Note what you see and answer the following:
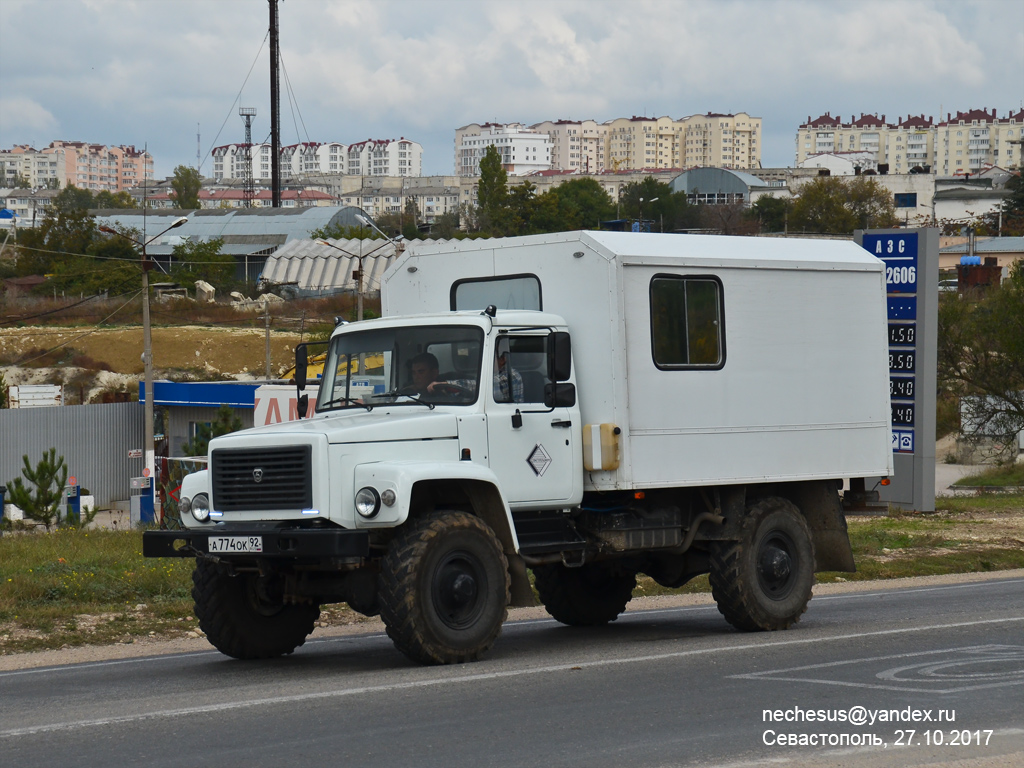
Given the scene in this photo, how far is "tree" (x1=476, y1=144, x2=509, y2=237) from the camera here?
108 meters

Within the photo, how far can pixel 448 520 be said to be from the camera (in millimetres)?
9516

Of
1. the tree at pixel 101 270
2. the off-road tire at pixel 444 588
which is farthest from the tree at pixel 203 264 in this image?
the off-road tire at pixel 444 588

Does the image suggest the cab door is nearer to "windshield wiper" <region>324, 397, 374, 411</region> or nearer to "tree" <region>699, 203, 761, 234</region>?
"windshield wiper" <region>324, 397, 374, 411</region>

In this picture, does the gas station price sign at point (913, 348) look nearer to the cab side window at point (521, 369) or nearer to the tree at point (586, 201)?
the cab side window at point (521, 369)

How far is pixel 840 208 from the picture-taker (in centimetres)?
11231

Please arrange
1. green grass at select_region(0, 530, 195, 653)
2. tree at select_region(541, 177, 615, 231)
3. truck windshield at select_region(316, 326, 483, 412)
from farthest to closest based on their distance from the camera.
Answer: tree at select_region(541, 177, 615, 231), green grass at select_region(0, 530, 195, 653), truck windshield at select_region(316, 326, 483, 412)

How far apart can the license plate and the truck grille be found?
0.29 metres

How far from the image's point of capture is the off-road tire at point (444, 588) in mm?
9195

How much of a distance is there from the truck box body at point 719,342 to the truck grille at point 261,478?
261cm

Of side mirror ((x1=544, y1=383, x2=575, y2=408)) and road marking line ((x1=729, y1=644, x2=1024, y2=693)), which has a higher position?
side mirror ((x1=544, y1=383, x2=575, y2=408))

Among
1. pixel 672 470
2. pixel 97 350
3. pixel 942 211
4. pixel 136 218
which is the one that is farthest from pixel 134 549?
pixel 942 211

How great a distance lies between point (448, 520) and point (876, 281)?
553 centimetres

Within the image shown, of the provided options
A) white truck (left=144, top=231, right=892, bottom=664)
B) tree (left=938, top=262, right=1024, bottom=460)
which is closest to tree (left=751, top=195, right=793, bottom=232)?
tree (left=938, top=262, right=1024, bottom=460)

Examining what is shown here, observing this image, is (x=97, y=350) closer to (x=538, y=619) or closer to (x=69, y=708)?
(x=538, y=619)
